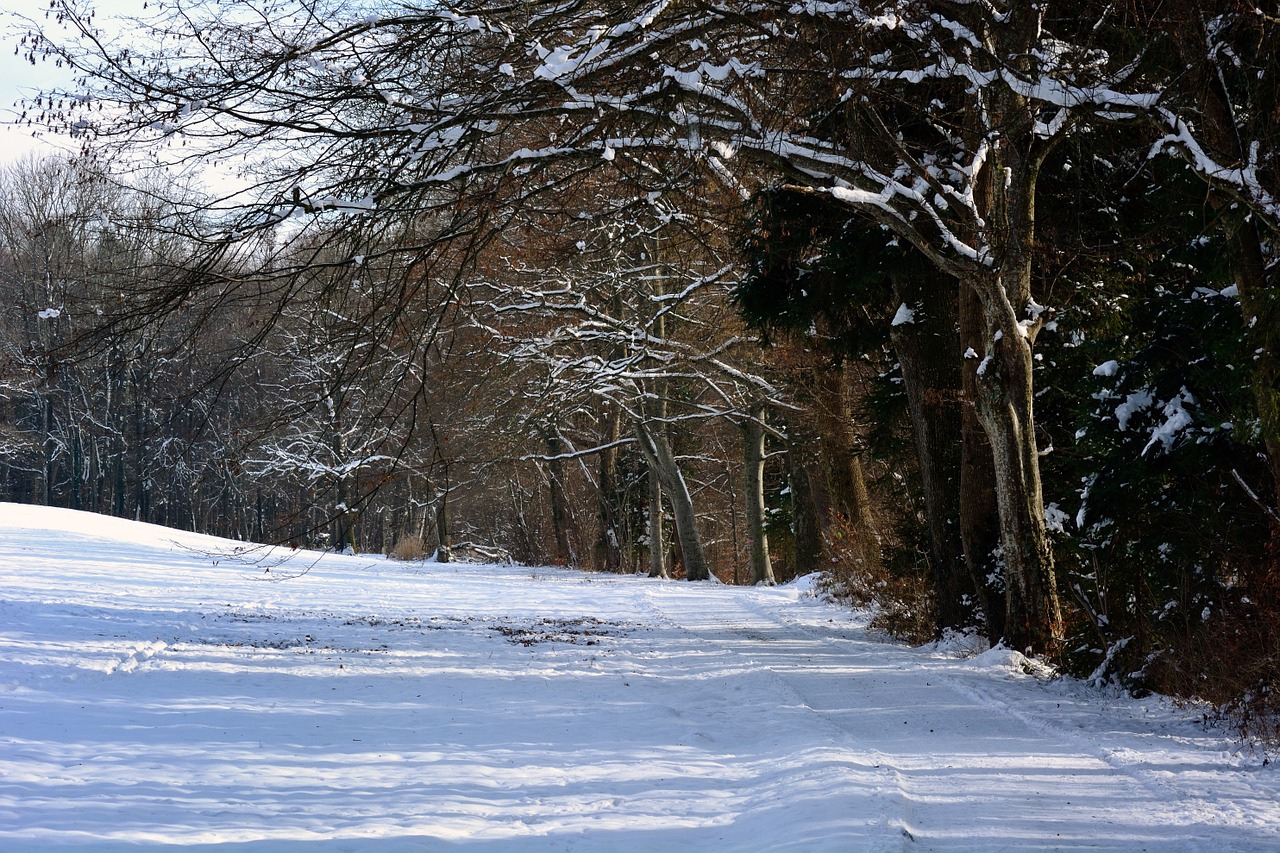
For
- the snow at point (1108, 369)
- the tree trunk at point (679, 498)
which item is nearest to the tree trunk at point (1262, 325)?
the snow at point (1108, 369)

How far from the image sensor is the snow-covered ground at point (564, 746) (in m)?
5.52

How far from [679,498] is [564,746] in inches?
753

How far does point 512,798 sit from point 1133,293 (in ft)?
29.0

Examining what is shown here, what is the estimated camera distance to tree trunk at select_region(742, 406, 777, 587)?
84.1 feet

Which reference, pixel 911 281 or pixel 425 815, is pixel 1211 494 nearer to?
pixel 911 281

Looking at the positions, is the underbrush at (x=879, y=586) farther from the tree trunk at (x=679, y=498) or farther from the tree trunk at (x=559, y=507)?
the tree trunk at (x=559, y=507)

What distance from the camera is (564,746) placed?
25.5ft

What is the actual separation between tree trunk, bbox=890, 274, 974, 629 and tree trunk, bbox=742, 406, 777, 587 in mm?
12181

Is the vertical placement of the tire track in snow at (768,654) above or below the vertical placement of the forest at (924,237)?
below

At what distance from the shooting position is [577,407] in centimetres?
2633

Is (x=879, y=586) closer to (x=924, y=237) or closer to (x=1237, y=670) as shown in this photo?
(x=924, y=237)

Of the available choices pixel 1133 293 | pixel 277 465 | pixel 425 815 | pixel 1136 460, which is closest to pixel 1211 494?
pixel 1136 460

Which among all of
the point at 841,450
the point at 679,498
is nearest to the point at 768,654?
the point at 841,450

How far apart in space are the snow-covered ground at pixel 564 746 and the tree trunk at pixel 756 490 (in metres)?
12.0
